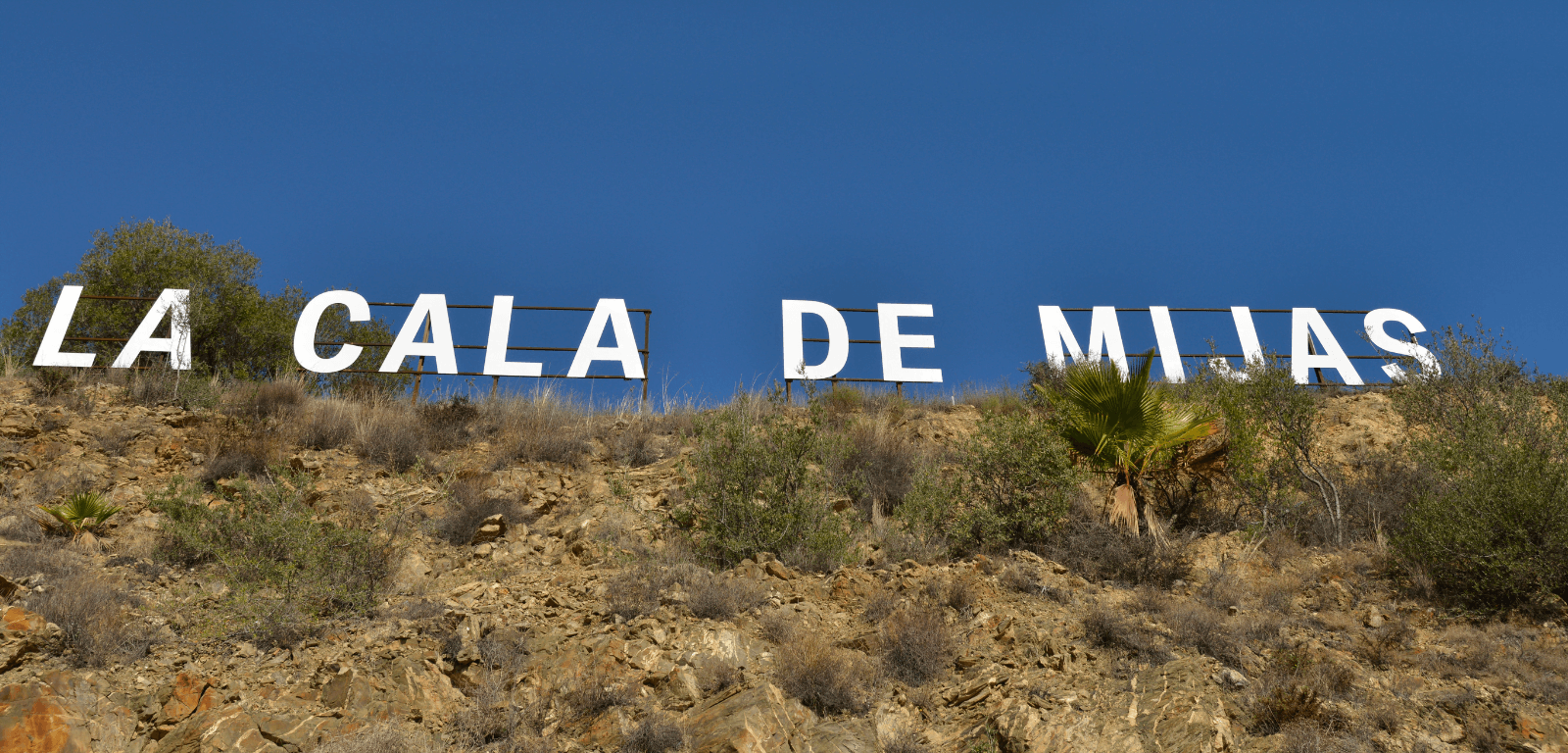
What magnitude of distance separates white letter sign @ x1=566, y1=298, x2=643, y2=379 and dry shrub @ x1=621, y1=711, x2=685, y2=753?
12584mm

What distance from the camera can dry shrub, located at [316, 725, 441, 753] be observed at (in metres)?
8.53

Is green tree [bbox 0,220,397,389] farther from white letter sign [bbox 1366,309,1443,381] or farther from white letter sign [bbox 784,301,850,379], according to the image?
white letter sign [bbox 1366,309,1443,381]

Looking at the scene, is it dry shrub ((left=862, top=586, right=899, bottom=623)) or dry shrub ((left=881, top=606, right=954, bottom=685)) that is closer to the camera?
dry shrub ((left=881, top=606, right=954, bottom=685))

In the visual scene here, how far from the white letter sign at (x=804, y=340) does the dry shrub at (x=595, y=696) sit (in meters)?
11.7

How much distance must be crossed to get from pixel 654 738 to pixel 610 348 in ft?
44.4

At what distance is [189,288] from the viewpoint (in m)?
25.8

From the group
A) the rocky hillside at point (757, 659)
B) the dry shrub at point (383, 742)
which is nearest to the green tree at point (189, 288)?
the rocky hillside at point (757, 659)

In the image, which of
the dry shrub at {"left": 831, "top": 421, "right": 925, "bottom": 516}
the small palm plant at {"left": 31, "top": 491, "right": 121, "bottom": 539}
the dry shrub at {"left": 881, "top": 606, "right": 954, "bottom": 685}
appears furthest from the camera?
the dry shrub at {"left": 831, "top": 421, "right": 925, "bottom": 516}

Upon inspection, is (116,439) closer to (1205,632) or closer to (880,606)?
(880,606)

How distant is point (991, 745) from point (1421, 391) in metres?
12.9

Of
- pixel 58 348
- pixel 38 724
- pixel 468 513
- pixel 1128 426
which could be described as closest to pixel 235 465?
pixel 468 513

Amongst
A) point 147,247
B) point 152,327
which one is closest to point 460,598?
point 152,327

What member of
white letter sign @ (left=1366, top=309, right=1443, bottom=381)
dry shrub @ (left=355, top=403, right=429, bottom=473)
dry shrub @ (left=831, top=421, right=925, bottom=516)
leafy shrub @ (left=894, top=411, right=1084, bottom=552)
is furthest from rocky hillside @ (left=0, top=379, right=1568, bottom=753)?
white letter sign @ (left=1366, top=309, right=1443, bottom=381)

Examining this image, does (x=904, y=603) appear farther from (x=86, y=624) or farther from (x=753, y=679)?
(x=86, y=624)
